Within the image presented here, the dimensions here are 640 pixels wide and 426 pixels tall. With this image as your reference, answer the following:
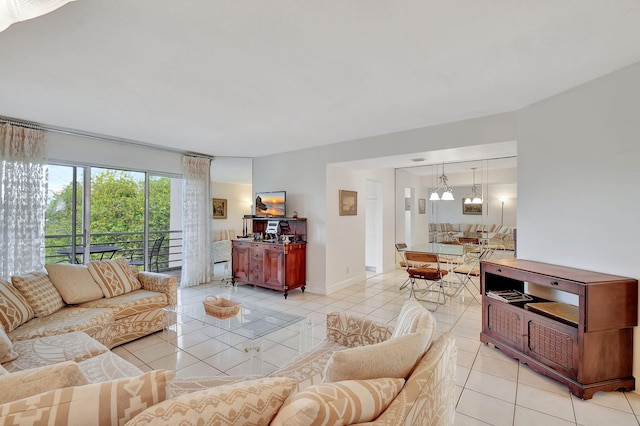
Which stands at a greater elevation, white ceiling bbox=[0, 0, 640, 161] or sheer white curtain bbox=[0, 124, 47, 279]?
white ceiling bbox=[0, 0, 640, 161]

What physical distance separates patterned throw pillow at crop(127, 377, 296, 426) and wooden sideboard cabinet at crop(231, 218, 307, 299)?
3942mm

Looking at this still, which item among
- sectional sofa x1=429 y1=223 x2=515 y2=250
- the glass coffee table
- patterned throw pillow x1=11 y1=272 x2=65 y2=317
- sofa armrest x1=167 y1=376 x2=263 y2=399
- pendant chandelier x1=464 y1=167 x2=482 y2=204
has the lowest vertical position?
the glass coffee table

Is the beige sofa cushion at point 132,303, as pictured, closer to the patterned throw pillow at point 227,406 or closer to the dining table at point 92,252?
the dining table at point 92,252

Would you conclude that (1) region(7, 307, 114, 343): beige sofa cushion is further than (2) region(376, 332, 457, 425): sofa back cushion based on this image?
Yes

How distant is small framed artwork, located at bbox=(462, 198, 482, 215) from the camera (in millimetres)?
5684

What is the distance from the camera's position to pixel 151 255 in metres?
5.36

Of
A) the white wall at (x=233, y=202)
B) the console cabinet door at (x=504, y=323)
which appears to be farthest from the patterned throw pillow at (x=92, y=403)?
the white wall at (x=233, y=202)

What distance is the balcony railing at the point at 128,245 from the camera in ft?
13.7

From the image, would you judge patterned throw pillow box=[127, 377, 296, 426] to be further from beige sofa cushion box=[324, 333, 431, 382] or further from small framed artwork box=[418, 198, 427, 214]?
small framed artwork box=[418, 198, 427, 214]

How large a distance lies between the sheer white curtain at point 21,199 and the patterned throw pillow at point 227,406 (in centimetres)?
430

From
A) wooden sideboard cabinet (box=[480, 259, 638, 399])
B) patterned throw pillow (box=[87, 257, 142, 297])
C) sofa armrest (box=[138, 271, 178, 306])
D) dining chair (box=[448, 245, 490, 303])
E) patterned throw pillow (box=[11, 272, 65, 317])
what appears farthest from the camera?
dining chair (box=[448, 245, 490, 303])

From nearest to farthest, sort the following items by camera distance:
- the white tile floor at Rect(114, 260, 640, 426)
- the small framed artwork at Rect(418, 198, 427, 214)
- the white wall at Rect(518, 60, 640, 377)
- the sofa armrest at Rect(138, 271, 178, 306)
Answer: the white tile floor at Rect(114, 260, 640, 426), the white wall at Rect(518, 60, 640, 377), the sofa armrest at Rect(138, 271, 178, 306), the small framed artwork at Rect(418, 198, 427, 214)

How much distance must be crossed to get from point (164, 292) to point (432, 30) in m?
3.71

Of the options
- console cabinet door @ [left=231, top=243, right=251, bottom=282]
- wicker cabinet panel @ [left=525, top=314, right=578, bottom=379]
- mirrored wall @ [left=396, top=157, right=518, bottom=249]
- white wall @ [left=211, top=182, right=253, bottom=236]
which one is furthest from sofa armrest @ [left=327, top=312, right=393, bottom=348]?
white wall @ [left=211, top=182, right=253, bottom=236]
